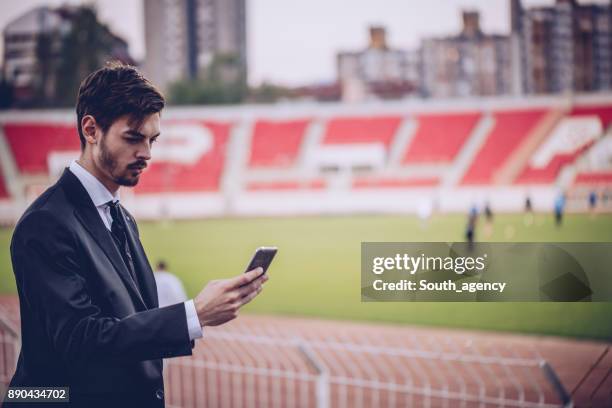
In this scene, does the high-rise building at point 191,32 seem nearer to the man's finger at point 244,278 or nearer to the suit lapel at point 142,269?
the suit lapel at point 142,269

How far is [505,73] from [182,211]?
22.8m

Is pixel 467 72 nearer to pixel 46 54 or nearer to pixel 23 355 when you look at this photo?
pixel 46 54

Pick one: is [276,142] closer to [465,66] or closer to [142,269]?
[465,66]

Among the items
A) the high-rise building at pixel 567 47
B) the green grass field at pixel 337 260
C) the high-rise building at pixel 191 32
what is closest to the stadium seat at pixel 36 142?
the green grass field at pixel 337 260

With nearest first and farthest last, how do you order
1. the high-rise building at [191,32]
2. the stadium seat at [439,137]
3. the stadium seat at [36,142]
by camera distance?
the stadium seat at [36,142], the stadium seat at [439,137], the high-rise building at [191,32]

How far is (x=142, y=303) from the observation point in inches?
76.0

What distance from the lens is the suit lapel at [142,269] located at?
2.10 m

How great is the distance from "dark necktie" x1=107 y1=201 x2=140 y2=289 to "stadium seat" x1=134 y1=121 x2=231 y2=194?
88.9 feet

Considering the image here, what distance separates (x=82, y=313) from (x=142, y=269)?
1.47ft

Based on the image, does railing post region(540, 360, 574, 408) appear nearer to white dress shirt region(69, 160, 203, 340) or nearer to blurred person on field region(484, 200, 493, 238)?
white dress shirt region(69, 160, 203, 340)

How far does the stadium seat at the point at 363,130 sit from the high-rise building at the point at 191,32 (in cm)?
3668

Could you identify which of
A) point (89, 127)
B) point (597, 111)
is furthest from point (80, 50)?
point (89, 127)

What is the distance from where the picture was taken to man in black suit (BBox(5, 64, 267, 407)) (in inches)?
66.0

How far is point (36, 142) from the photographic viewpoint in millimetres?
29453
